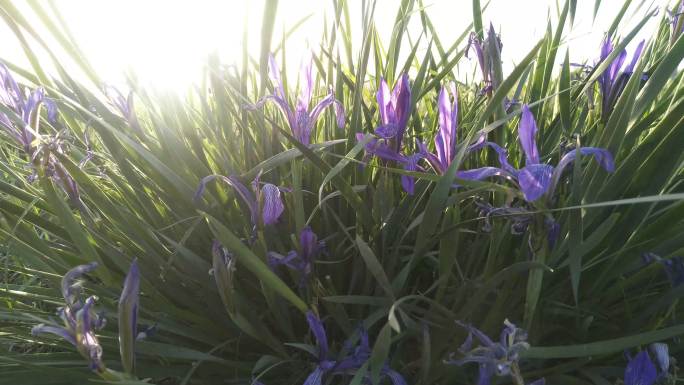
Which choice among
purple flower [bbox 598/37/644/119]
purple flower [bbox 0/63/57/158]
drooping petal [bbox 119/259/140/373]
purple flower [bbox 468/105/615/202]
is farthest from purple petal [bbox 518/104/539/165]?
purple flower [bbox 0/63/57/158]

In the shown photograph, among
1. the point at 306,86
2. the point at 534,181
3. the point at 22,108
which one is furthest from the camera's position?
the point at 306,86

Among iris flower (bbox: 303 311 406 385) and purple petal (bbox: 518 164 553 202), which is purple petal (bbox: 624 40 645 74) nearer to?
purple petal (bbox: 518 164 553 202)

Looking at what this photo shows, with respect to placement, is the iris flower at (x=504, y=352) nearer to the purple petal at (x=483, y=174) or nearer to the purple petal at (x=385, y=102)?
the purple petal at (x=483, y=174)

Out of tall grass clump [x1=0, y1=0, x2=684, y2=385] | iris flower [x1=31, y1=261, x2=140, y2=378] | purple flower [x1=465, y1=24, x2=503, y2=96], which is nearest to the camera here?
iris flower [x1=31, y1=261, x2=140, y2=378]

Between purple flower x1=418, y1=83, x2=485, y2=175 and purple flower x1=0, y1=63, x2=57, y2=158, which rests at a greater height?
purple flower x1=0, y1=63, x2=57, y2=158

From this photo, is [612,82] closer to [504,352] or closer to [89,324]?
[504,352]

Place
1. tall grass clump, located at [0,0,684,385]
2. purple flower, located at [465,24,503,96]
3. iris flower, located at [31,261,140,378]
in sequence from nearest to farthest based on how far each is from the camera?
iris flower, located at [31,261,140,378]
tall grass clump, located at [0,0,684,385]
purple flower, located at [465,24,503,96]

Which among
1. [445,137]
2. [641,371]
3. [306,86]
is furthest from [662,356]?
[306,86]
